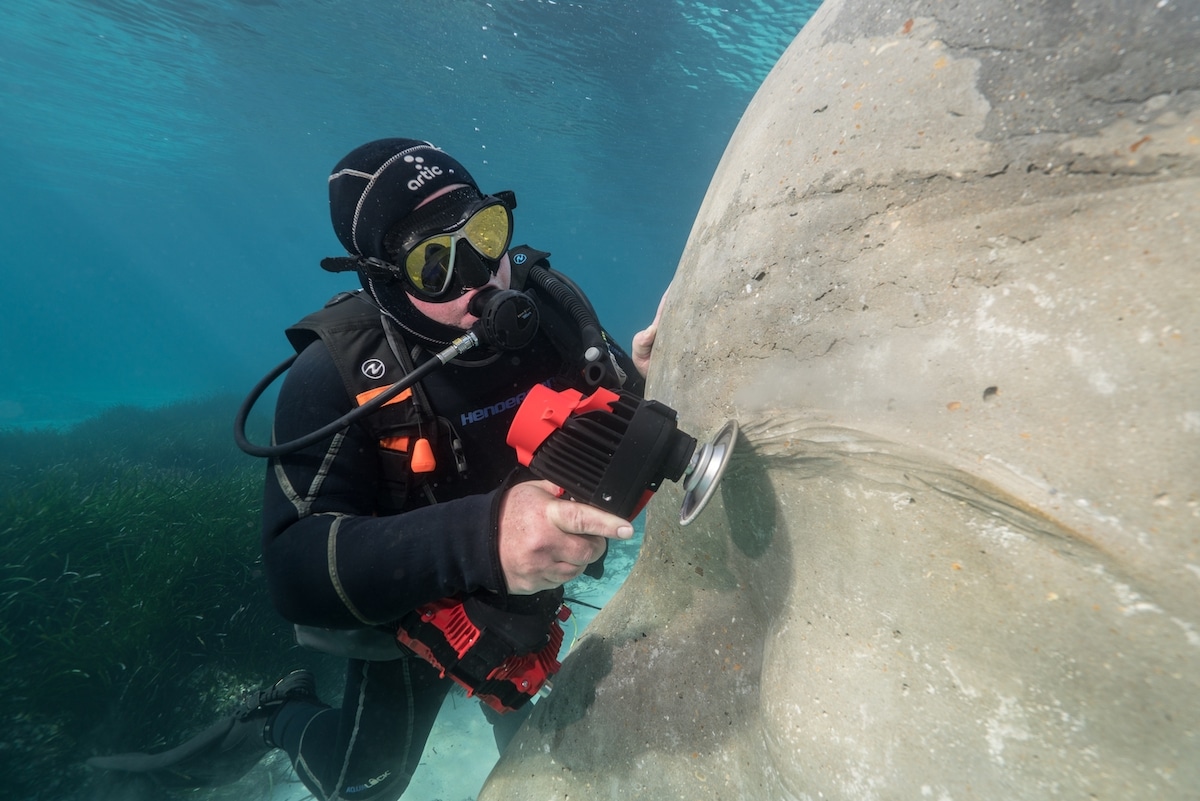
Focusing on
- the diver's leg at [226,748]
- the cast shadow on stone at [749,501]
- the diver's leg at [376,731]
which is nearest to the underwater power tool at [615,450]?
the cast shadow on stone at [749,501]

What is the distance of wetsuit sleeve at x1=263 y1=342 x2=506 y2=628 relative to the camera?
1843mm

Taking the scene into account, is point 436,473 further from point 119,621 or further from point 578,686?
point 119,621

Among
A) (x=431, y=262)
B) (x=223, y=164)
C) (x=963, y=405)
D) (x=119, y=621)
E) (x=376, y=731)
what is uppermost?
(x=963, y=405)

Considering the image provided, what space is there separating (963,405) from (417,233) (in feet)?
7.47

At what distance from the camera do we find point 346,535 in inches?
79.5

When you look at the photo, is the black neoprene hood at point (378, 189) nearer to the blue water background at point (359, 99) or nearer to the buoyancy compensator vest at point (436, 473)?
the buoyancy compensator vest at point (436, 473)

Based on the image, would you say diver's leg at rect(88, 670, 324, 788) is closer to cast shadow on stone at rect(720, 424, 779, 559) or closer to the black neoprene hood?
the black neoprene hood

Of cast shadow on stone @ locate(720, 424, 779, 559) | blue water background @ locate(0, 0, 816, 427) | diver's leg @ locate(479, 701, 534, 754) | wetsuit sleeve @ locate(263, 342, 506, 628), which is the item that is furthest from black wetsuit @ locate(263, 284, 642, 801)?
blue water background @ locate(0, 0, 816, 427)

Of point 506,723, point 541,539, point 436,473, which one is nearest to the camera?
point 541,539

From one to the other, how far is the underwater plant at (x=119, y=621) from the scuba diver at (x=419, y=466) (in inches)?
112

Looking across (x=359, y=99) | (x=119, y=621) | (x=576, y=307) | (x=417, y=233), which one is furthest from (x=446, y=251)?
(x=359, y=99)

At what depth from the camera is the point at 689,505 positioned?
151 centimetres

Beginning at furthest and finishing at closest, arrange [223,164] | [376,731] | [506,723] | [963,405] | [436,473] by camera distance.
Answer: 1. [223,164]
2. [506,723]
3. [376,731]
4. [436,473]
5. [963,405]

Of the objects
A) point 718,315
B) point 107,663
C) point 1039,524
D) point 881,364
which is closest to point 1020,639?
point 1039,524
